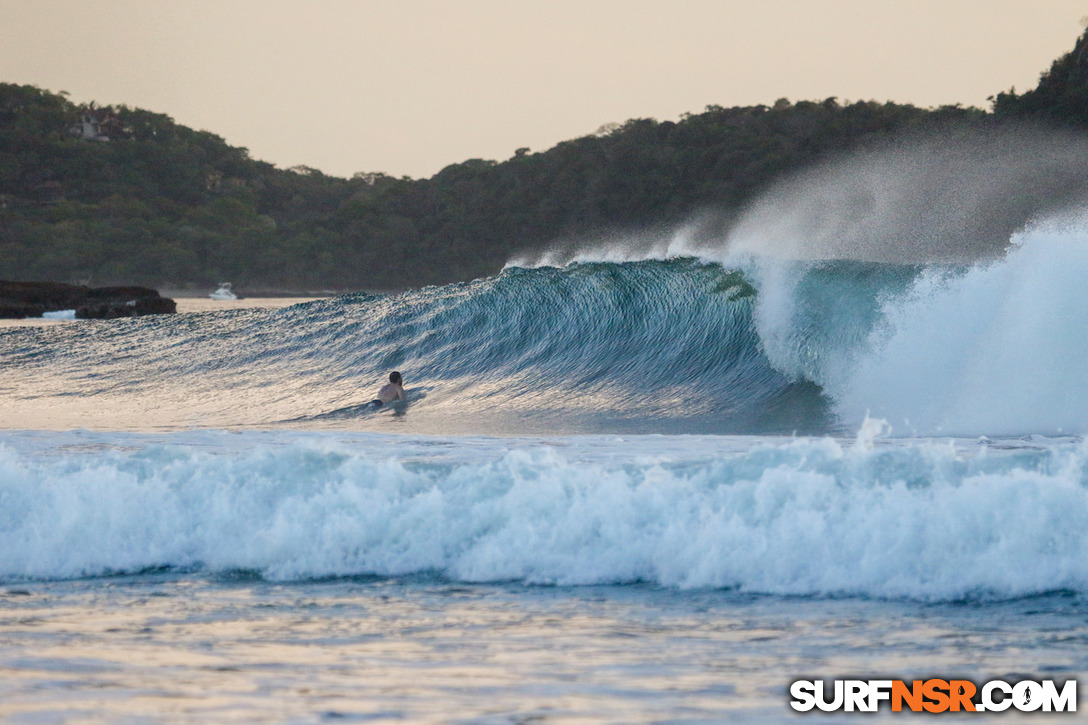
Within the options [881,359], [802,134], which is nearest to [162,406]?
[881,359]

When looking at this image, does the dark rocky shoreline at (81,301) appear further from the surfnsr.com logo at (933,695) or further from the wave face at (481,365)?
A: the surfnsr.com logo at (933,695)

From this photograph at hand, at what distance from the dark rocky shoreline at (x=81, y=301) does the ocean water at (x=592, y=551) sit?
95.8 feet

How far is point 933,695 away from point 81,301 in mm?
47392

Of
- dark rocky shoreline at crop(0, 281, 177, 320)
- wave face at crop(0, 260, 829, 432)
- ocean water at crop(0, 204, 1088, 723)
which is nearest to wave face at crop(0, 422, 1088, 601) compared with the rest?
ocean water at crop(0, 204, 1088, 723)

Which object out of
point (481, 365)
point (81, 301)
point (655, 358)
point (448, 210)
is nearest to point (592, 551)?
point (655, 358)

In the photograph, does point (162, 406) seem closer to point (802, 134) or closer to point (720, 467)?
point (720, 467)

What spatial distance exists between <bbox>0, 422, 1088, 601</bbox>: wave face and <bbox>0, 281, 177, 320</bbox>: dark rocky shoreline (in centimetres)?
3477

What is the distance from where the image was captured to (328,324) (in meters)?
24.1

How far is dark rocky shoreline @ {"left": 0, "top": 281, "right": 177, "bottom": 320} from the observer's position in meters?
41.5

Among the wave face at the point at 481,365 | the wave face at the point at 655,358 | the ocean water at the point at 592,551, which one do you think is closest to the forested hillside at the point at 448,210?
the wave face at the point at 481,365

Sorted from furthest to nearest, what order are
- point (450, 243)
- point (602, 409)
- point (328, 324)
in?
1. point (450, 243)
2. point (328, 324)
3. point (602, 409)

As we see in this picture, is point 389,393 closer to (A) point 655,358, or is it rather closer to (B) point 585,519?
(A) point 655,358

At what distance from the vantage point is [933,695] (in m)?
4.67

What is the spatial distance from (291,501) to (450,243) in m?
90.1
